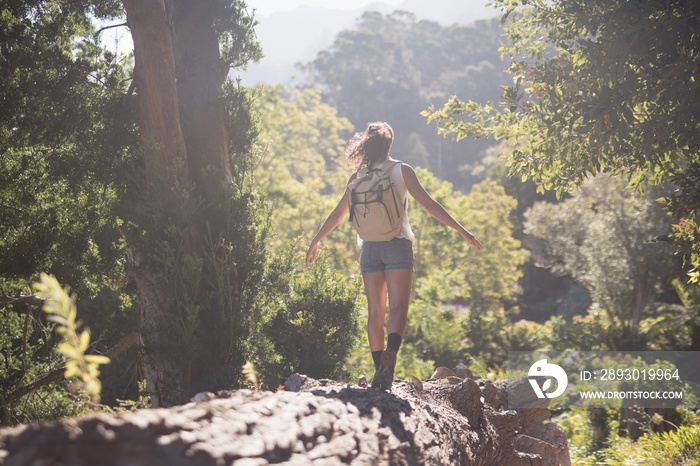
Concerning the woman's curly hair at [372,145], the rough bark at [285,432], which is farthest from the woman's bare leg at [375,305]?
the woman's curly hair at [372,145]

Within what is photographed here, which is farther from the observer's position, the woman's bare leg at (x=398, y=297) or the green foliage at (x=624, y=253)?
the green foliage at (x=624, y=253)

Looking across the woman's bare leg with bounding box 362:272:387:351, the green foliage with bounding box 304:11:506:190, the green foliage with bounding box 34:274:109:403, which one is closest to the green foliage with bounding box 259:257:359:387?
the woman's bare leg with bounding box 362:272:387:351

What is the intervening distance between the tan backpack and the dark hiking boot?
0.87m

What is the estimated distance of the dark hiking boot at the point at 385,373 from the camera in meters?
4.55

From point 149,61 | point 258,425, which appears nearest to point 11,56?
point 149,61

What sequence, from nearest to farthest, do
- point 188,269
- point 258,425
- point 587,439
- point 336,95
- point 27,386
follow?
point 258,425, point 27,386, point 188,269, point 587,439, point 336,95

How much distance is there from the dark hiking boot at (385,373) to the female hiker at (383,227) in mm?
244

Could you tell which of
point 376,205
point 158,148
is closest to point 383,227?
point 376,205

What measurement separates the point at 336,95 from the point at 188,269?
275 ft

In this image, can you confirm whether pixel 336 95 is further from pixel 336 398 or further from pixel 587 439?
pixel 336 398

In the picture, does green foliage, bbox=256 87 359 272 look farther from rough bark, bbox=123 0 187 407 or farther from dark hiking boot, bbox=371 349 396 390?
dark hiking boot, bbox=371 349 396 390

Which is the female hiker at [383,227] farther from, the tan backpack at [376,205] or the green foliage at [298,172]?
the green foliage at [298,172]

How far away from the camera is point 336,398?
363cm

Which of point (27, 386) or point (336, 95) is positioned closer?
point (27, 386)
